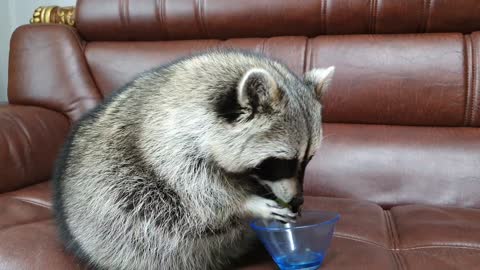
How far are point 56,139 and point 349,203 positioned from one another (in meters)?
1.21

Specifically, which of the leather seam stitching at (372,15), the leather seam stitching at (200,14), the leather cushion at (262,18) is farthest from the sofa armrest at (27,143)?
the leather seam stitching at (372,15)

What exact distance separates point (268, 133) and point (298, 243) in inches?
11.0

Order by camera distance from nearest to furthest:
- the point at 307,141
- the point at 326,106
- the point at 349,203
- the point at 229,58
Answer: the point at 307,141, the point at 229,58, the point at 349,203, the point at 326,106

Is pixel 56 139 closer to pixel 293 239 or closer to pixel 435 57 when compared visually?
pixel 293 239

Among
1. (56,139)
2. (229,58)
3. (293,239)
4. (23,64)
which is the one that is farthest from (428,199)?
(23,64)

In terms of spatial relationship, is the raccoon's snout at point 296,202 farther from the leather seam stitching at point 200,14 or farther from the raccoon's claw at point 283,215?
the leather seam stitching at point 200,14

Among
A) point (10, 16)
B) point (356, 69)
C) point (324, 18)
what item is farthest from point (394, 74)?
point (10, 16)

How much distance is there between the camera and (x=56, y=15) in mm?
2178

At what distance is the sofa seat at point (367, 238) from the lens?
1078 millimetres

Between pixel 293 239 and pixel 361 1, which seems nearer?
pixel 293 239

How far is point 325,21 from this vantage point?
5.93ft

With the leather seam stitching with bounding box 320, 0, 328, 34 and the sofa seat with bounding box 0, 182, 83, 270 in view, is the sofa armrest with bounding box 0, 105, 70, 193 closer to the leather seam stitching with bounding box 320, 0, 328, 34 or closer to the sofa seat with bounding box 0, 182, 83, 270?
the sofa seat with bounding box 0, 182, 83, 270

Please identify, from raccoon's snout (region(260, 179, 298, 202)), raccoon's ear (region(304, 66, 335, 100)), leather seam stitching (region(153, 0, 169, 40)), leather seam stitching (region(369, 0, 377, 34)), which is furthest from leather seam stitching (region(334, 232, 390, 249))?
leather seam stitching (region(153, 0, 169, 40))

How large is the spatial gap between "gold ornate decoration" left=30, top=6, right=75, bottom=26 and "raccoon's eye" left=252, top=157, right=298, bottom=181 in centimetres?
157
